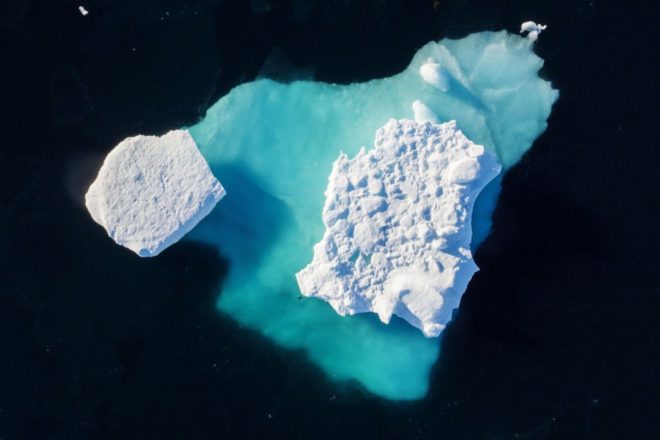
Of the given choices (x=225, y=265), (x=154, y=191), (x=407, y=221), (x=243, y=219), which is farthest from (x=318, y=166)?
(x=154, y=191)

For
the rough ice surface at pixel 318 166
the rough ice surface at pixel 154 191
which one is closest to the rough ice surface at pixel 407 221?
the rough ice surface at pixel 318 166

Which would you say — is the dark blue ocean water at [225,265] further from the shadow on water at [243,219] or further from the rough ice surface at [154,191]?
the rough ice surface at [154,191]

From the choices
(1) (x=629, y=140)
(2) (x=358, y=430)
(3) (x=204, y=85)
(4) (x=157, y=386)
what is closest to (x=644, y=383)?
(1) (x=629, y=140)

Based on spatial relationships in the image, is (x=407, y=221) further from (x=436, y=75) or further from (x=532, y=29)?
(x=532, y=29)

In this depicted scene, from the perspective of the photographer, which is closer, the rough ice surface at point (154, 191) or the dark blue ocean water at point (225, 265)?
the rough ice surface at point (154, 191)

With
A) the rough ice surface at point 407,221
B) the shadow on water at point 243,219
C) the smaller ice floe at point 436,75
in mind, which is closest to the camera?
the rough ice surface at point 407,221

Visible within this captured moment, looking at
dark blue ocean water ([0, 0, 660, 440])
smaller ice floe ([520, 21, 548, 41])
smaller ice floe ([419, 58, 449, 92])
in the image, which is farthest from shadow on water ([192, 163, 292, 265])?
smaller ice floe ([520, 21, 548, 41])

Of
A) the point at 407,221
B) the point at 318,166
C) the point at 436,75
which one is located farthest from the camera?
the point at 318,166
